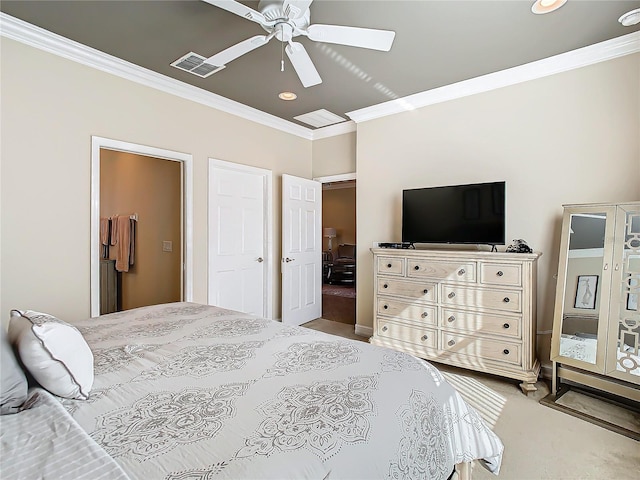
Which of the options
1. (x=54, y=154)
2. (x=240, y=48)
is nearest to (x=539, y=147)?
(x=240, y=48)

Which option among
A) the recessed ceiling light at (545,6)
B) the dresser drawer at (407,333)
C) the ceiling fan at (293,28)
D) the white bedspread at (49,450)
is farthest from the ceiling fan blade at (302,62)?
the dresser drawer at (407,333)

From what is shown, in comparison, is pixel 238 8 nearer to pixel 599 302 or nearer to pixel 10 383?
pixel 10 383

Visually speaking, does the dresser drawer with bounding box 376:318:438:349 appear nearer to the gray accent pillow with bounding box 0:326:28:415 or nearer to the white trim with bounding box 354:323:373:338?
the white trim with bounding box 354:323:373:338

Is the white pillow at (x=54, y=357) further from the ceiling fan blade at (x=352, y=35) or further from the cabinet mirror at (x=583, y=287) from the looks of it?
the cabinet mirror at (x=583, y=287)

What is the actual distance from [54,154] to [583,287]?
13.7ft

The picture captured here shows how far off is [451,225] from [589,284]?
1.15m

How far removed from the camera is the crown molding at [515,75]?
2.57 m

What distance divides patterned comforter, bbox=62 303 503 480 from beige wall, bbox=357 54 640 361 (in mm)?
2239

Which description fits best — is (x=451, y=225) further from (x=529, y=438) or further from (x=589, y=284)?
(x=529, y=438)

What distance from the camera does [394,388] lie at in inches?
47.7

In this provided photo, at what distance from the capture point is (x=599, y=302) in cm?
243

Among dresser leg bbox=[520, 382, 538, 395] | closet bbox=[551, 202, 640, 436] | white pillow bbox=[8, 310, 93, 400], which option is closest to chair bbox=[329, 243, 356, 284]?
dresser leg bbox=[520, 382, 538, 395]

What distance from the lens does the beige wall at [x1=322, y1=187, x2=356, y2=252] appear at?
9.46 m

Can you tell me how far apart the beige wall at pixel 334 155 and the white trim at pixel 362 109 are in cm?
50
